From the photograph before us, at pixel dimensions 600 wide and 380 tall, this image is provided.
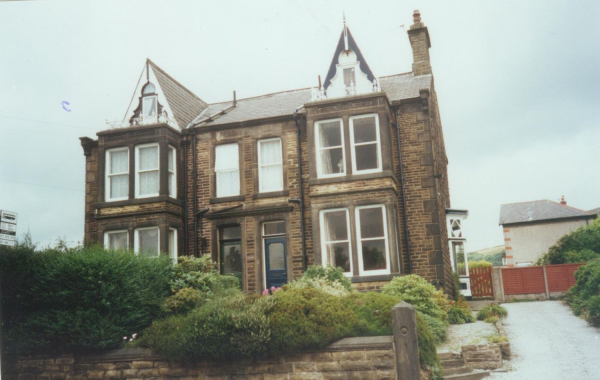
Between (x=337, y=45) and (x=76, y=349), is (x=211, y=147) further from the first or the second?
(x=76, y=349)

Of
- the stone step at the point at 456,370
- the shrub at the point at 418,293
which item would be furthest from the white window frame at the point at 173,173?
the stone step at the point at 456,370

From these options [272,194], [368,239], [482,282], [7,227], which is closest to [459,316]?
[368,239]

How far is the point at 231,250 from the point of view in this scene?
22188 millimetres

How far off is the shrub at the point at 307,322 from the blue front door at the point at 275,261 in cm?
954

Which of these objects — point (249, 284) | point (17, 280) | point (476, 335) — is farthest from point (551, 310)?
point (17, 280)

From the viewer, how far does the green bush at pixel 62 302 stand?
1199 centimetres

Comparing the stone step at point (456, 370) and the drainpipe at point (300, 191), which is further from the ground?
the drainpipe at point (300, 191)

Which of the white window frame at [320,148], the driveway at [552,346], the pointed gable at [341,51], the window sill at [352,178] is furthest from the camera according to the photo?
the pointed gable at [341,51]

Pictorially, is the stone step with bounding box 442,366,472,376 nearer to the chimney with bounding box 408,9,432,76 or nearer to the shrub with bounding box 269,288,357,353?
the shrub with bounding box 269,288,357,353

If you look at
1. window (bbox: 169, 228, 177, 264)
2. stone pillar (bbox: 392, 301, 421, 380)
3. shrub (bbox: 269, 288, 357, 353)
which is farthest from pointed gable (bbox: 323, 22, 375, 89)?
stone pillar (bbox: 392, 301, 421, 380)

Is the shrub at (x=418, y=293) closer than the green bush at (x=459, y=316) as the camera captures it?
Yes

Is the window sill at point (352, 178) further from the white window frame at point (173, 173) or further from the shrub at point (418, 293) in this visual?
the white window frame at point (173, 173)

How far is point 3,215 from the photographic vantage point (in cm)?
977

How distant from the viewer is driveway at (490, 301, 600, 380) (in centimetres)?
1219
